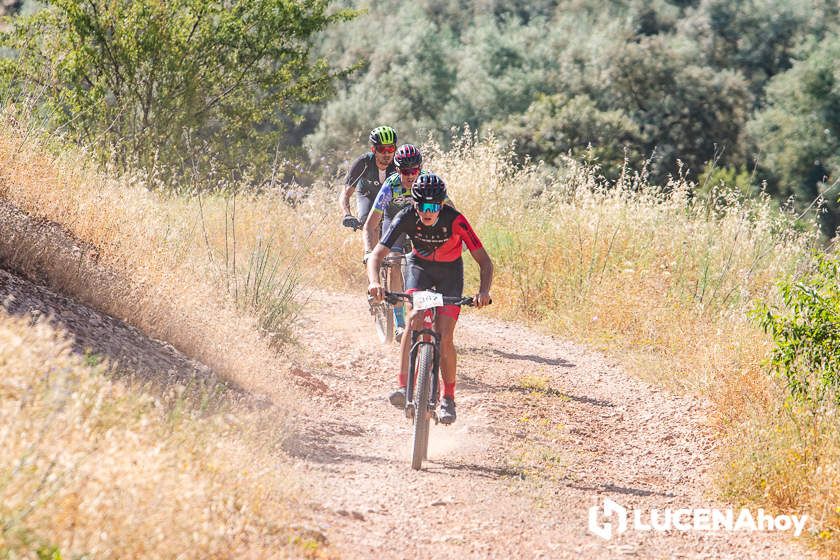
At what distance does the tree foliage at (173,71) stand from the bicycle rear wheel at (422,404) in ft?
21.3

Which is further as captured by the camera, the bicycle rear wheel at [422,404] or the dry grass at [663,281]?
the bicycle rear wheel at [422,404]

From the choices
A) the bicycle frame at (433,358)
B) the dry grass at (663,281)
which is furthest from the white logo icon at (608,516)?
the bicycle frame at (433,358)

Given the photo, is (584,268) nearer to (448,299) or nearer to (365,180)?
(365,180)

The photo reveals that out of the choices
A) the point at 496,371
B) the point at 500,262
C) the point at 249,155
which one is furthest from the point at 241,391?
the point at 249,155

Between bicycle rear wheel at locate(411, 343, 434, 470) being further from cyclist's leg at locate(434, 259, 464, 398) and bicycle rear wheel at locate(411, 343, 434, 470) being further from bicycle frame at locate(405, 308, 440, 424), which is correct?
cyclist's leg at locate(434, 259, 464, 398)

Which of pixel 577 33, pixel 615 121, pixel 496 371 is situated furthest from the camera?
pixel 577 33

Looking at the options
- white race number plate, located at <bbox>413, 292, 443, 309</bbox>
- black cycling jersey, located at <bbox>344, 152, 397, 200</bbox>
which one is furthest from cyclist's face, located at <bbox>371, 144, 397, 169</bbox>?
white race number plate, located at <bbox>413, 292, 443, 309</bbox>

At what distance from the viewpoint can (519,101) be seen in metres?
33.9

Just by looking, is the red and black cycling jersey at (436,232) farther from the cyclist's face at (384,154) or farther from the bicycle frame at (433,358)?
the cyclist's face at (384,154)

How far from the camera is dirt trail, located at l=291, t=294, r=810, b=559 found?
541 cm

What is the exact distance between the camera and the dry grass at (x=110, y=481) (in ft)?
11.1

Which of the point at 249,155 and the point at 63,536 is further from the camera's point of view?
the point at 249,155

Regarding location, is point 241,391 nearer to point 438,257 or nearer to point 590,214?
point 438,257

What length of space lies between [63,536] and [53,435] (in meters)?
0.52
